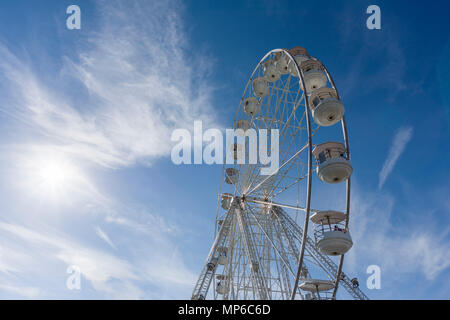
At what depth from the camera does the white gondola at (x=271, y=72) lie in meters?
16.5

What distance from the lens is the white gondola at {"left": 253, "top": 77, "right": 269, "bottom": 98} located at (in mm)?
17875

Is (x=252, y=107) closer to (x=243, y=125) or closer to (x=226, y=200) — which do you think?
(x=243, y=125)

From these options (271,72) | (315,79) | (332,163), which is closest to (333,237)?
(332,163)

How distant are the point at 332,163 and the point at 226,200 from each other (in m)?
11.8

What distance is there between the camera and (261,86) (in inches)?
Result: 706

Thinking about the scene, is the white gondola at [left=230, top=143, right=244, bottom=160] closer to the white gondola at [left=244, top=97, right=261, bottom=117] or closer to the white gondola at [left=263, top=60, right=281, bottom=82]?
the white gondola at [left=244, top=97, right=261, bottom=117]

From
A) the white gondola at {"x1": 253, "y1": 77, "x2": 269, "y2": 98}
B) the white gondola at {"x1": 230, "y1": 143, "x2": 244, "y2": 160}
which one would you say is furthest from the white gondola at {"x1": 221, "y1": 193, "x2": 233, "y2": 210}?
the white gondola at {"x1": 253, "y1": 77, "x2": 269, "y2": 98}

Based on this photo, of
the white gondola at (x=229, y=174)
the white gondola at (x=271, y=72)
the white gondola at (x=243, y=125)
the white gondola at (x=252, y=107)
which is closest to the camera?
the white gondola at (x=271, y=72)

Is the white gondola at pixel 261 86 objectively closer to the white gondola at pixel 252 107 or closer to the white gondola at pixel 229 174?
the white gondola at pixel 252 107

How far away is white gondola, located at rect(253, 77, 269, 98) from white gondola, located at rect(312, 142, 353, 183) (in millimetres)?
8283

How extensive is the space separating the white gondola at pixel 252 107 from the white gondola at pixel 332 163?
8.72 m

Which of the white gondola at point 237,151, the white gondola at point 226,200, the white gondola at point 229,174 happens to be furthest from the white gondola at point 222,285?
the white gondola at point 237,151
